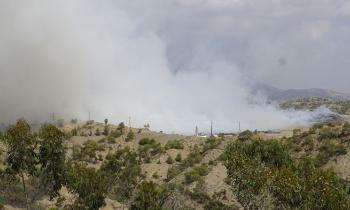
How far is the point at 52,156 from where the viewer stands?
51.6m

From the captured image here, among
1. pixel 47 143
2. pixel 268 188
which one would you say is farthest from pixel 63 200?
pixel 268 188

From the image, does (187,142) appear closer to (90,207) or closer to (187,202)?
(187,202)

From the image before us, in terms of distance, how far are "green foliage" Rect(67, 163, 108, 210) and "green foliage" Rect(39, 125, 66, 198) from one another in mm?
1233

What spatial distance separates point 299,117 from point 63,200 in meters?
121

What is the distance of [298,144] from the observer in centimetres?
8238

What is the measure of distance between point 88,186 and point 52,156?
175 inches

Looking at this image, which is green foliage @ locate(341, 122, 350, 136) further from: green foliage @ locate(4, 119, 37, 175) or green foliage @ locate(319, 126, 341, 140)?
green foliage @ locate(4, 119, 37, 175)

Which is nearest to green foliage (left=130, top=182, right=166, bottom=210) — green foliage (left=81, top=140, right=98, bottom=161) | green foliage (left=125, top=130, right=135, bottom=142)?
green foliage (left=81, top=140, right=98, bottom=161)

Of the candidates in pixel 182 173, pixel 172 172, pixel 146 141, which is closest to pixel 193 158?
pixel 182 173

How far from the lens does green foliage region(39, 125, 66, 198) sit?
5056cm

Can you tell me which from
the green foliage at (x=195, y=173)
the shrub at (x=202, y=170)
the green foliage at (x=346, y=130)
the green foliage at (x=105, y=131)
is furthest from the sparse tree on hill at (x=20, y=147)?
the green foliage at (x=105, y=131)

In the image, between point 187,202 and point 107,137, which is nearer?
point 187,202

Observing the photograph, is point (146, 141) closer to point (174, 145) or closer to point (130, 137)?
point (130, 137)

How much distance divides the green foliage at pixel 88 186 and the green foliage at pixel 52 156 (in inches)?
48.6
